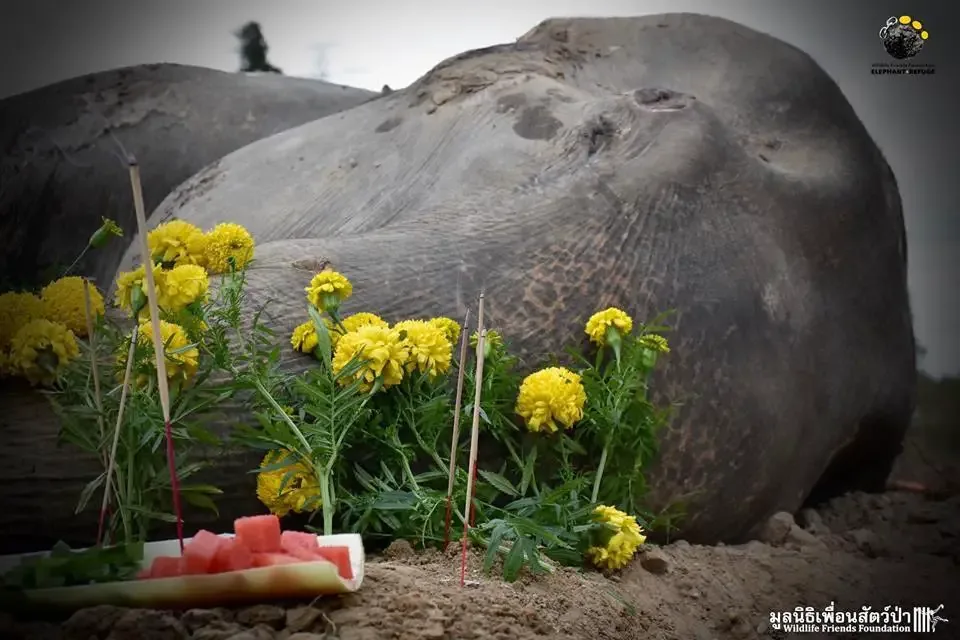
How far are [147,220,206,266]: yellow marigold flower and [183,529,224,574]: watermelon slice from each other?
60 cm

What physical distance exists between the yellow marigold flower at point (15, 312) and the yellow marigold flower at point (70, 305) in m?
0.01

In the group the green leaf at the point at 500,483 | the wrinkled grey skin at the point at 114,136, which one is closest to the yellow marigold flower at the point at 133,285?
the green leaf at the point at 500,483

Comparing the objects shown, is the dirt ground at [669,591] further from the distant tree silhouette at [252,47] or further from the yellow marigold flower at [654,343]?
the distant tree silhouette at [252,47]

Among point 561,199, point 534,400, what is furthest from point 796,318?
point 534,400

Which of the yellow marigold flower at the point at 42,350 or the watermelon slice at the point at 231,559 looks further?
the yellow marigold flower at the point at 42,350

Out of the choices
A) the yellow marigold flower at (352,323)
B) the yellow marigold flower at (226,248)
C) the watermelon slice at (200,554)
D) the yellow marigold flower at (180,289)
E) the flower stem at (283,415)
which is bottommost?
the watermelon slice at (200,554)

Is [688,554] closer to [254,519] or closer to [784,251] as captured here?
[784,251]

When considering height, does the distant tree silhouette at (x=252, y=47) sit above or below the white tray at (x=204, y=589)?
above

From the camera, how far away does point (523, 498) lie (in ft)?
4.44

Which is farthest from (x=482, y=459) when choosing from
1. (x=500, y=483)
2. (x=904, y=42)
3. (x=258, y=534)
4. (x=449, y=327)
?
(x=904, y=42)

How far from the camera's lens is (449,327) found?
4.62 ft

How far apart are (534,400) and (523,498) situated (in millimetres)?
127

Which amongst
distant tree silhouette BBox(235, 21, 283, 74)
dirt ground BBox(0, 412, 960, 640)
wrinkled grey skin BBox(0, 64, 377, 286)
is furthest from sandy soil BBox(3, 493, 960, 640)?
wrinkled grey skin BBox(0, 64, 377, 286)

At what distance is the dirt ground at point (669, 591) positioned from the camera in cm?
87
